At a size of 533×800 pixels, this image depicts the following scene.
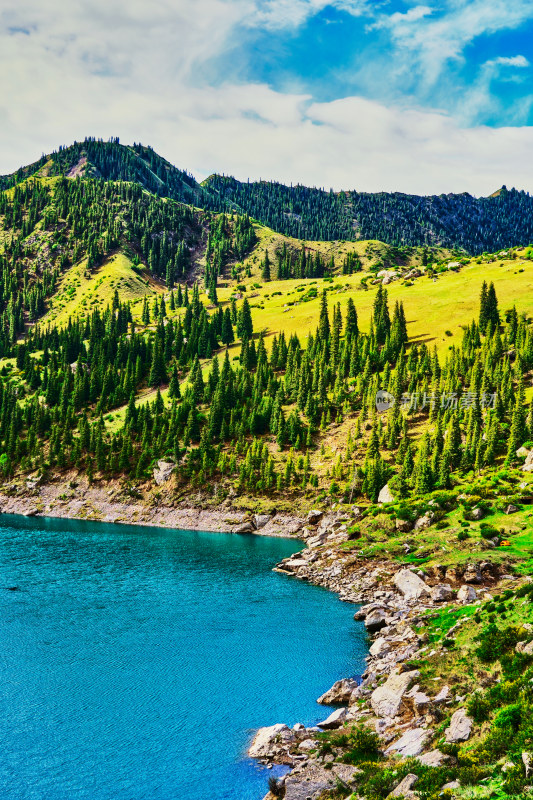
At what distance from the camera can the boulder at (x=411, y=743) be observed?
3711 cm

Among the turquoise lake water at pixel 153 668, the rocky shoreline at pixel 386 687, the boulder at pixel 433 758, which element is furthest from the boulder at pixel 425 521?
the boulder at pixel 433 758

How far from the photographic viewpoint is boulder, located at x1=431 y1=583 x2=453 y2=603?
71.8m

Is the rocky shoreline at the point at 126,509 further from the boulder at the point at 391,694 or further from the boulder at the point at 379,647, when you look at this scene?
the boulder at the point at 391,694

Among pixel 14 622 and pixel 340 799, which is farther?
pixel 14 622

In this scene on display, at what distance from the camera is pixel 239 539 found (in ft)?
426

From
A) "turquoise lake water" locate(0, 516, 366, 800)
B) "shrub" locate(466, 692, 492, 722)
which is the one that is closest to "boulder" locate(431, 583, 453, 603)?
"turquoise lake water" locate(0, 516, 366, 800)

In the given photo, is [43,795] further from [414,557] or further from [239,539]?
[239,539]

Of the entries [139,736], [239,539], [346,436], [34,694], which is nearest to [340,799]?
[139,736]

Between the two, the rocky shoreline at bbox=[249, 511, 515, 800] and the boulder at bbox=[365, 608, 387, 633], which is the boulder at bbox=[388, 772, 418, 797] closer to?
the rocky shoreline at bbox=[249, 511, 515, 800]

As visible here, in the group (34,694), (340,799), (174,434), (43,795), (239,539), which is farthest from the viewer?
(174,434)

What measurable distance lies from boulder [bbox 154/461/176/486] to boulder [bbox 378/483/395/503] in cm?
6144

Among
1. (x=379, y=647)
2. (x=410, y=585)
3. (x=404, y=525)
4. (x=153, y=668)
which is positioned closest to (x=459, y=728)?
(x=379, y=647)

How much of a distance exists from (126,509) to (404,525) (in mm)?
81867

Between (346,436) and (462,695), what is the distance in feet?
381
